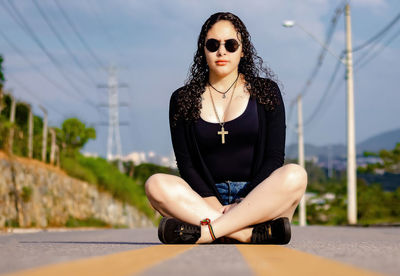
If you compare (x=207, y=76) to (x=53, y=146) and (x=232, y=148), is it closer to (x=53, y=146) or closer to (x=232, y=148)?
(x=232, y=148)

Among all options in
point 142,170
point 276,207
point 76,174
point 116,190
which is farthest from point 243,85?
point 142,170

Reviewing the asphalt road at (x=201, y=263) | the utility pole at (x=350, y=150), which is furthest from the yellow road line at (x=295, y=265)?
the utility pole at (x=350, y=150)

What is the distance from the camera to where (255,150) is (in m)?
6.34

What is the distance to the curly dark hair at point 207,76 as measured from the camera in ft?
21.3

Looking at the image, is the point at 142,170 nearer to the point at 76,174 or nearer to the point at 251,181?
the point at 76,174

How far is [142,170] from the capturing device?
7788 centimetres

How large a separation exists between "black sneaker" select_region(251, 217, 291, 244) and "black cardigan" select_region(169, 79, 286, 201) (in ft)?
1.66

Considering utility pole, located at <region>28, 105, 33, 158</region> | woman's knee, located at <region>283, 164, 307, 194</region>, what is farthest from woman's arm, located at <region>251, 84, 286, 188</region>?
utility pole, located at <region>28, 105, 33, 158</region>

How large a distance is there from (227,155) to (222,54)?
36.7 inches

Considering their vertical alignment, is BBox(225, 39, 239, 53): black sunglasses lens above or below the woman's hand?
above

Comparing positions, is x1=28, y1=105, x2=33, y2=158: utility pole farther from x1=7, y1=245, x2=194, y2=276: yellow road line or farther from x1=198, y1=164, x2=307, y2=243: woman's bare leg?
x1=7, y1=245, x2=194, y2=276: yellow road line

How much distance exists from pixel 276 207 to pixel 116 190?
103 ft

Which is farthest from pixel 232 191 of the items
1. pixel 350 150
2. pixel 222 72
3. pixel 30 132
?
pixel 350 150

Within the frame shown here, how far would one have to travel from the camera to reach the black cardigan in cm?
619
